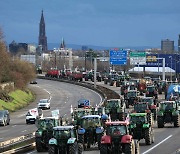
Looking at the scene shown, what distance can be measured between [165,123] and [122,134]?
23108 millimetres

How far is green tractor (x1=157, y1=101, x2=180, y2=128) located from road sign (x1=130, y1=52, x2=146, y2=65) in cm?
6069

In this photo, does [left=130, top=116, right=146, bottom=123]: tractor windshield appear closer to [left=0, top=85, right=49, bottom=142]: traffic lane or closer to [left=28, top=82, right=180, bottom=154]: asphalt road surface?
[left=28, top=82, right=180, bottom=154]: asphalt road surface

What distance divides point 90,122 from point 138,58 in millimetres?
78142

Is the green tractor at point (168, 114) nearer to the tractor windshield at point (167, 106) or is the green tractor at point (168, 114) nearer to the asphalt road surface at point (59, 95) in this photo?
the tractor windshield at point (167, 106)

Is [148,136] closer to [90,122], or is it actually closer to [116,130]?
[90,122]

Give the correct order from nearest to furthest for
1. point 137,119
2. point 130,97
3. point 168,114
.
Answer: point 137,119, point 168,114, point 130,97

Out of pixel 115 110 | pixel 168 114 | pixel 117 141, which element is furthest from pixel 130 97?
pixel 117 141

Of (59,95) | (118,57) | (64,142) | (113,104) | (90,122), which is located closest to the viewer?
(64,142)

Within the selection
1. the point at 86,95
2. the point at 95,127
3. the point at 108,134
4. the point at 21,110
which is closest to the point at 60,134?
the point at 108,134

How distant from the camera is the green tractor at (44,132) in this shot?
32.7 metres

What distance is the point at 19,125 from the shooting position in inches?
2312

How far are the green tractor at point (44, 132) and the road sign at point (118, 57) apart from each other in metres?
70.2

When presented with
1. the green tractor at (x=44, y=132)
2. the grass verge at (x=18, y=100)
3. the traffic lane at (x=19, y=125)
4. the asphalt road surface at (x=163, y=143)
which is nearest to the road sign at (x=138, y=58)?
the traffic lane at (x=19, y=125)

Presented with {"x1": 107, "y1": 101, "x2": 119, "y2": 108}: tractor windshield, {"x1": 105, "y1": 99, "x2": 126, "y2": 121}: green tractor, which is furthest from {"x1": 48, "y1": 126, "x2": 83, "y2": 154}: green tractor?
{"x1": 107, "y1": 101, "x2": 119, "y2": 108}: tractor windshield
